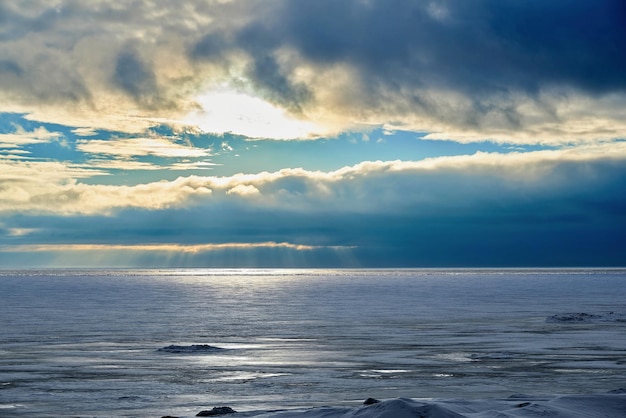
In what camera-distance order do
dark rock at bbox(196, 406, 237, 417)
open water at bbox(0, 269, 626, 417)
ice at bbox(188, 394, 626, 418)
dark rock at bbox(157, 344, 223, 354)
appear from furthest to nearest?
dark rock at bbox(157, 344, 223, 354)
open water at bbox(0, 269, 626, 417)
dark rock at bbox(196, 406, 237, 417)
ice at bbox(188, 394, 626, 418)

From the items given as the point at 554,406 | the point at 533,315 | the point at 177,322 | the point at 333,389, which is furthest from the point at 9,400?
the point at 533,315

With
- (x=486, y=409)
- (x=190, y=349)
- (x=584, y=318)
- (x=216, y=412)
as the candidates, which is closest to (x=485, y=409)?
(x=486, y=409)

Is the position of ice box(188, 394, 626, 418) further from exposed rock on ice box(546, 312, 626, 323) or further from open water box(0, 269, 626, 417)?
exposed rock on ice box(546, 312, 626, 323)

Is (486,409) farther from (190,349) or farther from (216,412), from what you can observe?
(190,349)

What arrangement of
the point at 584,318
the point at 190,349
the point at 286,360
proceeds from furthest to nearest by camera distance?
the point at 584,318 < the point at 190,349 < the point at 286,360

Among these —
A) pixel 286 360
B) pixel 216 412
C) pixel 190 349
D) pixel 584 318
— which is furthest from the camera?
pixel 584 318

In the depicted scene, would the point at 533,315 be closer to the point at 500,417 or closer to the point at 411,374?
the point at 411,374

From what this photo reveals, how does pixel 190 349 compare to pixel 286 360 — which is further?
pixel 190 349

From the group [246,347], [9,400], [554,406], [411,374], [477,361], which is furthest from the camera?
[246,347]

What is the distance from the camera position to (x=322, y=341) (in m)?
30.8

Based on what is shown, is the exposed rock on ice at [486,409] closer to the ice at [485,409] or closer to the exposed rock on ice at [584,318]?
the ice at [485,409]

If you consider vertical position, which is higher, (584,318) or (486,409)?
(486,409)

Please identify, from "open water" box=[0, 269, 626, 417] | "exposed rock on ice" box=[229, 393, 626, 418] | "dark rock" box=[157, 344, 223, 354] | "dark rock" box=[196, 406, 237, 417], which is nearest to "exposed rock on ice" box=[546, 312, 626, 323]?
"open water" box=[0, 269, 626, 417]

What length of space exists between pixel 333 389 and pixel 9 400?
25.1 ft
